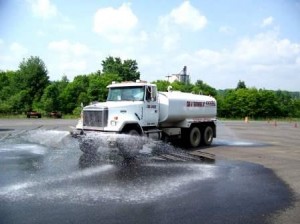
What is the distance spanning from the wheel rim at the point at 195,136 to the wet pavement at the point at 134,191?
4.91 meters

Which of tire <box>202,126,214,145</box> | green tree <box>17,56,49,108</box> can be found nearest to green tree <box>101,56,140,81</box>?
green tree <box>17,56,49,108</box>

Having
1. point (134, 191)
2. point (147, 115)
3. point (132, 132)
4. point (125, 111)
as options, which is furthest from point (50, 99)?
point (134, 191)

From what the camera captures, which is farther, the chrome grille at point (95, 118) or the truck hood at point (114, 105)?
the truck hood at point (114, 105)

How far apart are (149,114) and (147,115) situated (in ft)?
0.38

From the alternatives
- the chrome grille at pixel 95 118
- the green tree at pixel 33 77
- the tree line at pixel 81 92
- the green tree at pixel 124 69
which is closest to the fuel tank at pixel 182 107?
the chrome grille at pixel 95 118

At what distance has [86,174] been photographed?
9.86 meters

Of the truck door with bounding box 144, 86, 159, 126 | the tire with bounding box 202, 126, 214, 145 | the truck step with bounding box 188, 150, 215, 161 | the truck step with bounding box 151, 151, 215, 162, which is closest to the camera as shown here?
the truck step with bounding box 151, 151, 215, 162

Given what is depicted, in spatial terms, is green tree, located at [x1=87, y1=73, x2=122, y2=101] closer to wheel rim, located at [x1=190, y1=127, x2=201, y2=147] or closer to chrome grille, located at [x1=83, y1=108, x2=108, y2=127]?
wheel rim, located at [x1=190, y1=127, x2=201, y2=147]

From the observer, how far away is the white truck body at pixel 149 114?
1440 centimetres

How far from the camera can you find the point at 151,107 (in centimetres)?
1560

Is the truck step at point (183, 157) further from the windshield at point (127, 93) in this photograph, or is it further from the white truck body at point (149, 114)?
the windshield at point (127, 93)

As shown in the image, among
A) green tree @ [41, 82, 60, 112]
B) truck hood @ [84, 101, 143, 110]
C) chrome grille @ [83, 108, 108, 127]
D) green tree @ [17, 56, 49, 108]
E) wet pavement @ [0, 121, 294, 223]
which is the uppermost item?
green tree @ [17, 56, 49, 108]

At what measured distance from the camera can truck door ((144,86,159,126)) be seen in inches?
607

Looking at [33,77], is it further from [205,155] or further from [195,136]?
[205,155]
